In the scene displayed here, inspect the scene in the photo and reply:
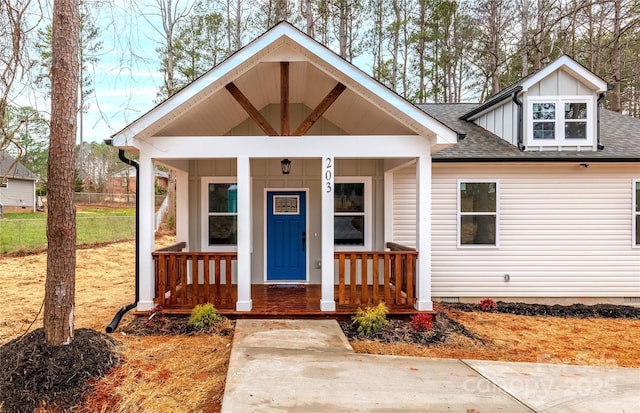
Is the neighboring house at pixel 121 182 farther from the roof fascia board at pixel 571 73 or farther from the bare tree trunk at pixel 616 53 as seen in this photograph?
the roof fascia board at pixel 571 73

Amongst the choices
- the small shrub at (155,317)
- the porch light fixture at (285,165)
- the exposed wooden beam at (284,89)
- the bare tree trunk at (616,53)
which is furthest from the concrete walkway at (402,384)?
the bare tree trunk at (616,53)

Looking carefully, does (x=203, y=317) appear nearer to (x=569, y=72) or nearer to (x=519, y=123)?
(x=519, y=123)

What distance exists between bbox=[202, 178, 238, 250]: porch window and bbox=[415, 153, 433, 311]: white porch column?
3.92m

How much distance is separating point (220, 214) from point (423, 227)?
4245 mm

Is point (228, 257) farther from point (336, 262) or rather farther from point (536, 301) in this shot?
point (536, 301)

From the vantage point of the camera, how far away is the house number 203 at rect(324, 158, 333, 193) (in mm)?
5773

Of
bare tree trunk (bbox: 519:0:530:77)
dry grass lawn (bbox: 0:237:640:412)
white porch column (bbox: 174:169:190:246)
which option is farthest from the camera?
bare tree trunk (bbox: 519:0:530:77)

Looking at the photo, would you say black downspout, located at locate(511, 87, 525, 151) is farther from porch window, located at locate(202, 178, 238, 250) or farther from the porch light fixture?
porch window, located at locate(202, 178, 238, 250)

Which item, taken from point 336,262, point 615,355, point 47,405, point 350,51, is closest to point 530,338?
point 615,355

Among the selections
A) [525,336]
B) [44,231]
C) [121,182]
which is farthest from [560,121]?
[121,182]

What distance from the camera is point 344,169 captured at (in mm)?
7828

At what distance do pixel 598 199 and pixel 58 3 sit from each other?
370 inches

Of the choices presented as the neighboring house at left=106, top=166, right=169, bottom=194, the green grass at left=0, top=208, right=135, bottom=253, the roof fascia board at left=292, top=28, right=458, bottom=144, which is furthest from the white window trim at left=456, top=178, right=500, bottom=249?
the neighboring house at left=106, top=166, right=169, bottom=194

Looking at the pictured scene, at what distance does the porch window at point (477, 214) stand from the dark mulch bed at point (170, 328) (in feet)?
15.9
